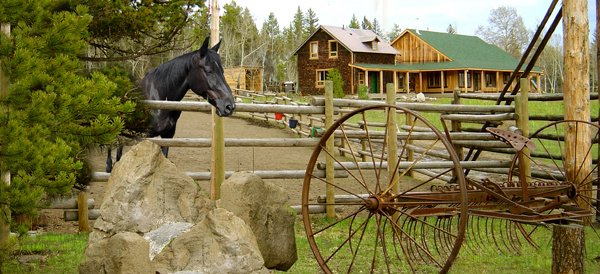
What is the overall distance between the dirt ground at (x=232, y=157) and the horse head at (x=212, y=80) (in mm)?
1159

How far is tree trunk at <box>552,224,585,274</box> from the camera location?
4.91m

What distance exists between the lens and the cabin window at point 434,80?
1507 inches

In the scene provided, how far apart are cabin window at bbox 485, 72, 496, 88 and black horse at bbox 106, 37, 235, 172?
110 ft

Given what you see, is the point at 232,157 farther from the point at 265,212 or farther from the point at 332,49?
the point at 332,49

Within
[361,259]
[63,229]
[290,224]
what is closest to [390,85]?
[361,259]

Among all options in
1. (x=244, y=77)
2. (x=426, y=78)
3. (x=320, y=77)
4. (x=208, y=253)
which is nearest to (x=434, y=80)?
(x=426, y=78)

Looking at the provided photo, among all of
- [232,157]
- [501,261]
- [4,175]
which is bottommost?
[501,261]

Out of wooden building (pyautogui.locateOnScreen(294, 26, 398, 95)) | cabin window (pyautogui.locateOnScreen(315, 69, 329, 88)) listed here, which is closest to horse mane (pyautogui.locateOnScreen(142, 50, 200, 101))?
wooden building (pyautogui.locateOnScreen(294, 26, 398, 95))

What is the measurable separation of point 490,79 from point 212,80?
34680 mm

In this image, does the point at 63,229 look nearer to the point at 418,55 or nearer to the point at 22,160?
the point at 22,160

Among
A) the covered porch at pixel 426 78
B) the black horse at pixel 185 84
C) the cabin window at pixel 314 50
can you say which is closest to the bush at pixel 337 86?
the covered porch at pixel 426 78

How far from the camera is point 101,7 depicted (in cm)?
694

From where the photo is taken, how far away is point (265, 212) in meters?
4.74

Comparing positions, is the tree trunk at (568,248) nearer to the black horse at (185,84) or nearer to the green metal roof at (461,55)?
the black horse at (185,84)
